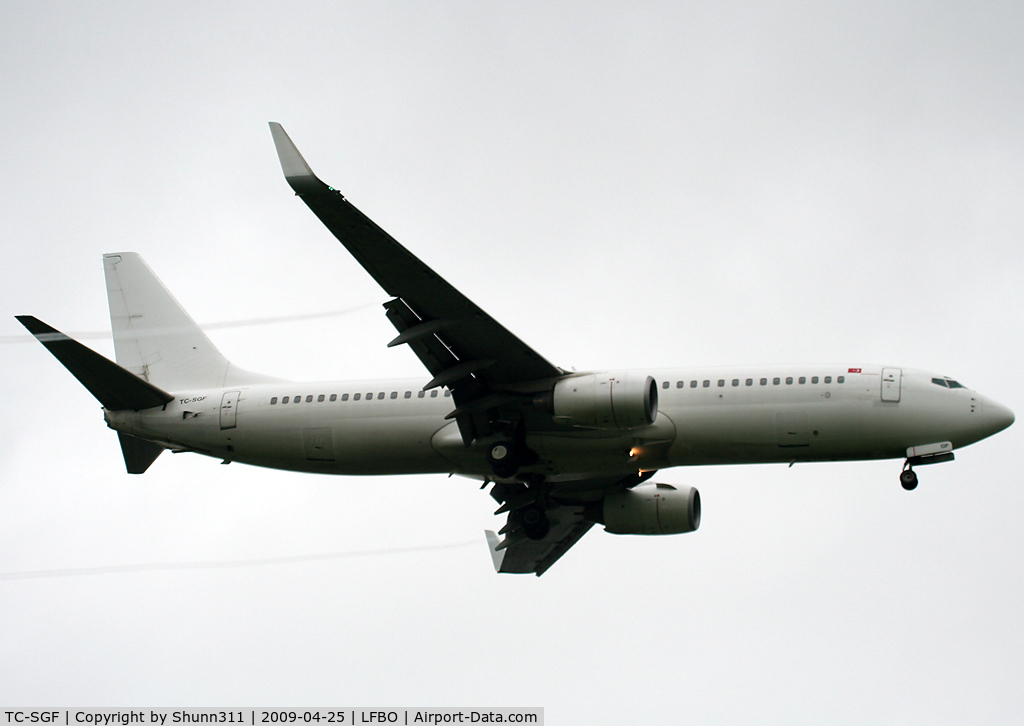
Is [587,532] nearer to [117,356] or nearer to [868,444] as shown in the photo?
[868,444]

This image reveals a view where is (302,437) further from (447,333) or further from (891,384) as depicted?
(891,384)

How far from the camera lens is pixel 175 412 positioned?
33.4 metres

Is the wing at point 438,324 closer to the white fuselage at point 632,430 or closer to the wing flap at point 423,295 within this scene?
the wing flap at point 423,295

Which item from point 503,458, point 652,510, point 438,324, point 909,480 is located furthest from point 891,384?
point 438,324

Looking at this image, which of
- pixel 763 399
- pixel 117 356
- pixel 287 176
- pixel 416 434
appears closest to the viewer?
pixel 287 176

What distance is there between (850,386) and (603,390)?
269 inches

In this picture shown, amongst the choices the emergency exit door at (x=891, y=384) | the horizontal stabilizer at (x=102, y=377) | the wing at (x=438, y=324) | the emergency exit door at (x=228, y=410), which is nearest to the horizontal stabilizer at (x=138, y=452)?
the horizontal stabilizer at (x=102, y=377)

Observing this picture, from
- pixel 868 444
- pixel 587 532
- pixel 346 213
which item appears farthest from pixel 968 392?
pixel 346 213

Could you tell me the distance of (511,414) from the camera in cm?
3095

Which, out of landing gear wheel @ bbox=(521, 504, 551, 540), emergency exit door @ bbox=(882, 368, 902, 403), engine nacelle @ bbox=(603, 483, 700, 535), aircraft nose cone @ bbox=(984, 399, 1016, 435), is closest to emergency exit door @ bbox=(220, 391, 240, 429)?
landing gear wheel @ bbox=(521, 504, 551, 540)

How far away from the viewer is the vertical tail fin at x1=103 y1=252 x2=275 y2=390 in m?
35.9

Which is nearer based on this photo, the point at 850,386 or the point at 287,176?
the point at 287,176

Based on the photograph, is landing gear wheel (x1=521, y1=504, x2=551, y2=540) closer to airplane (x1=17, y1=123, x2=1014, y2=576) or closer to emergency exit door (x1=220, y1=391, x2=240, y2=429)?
airplane (x1=17, y1=123, x2=1014, y2=576)

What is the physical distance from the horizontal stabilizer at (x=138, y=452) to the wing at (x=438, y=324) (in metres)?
10.2
